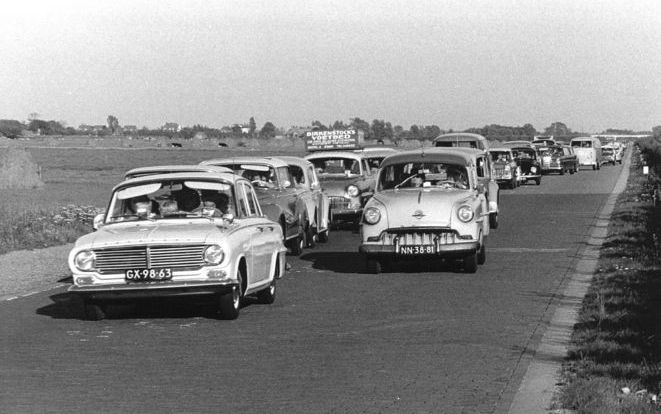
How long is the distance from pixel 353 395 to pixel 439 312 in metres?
4.43

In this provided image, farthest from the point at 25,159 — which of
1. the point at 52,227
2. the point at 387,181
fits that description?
the point at 387,181

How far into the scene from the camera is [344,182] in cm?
2575

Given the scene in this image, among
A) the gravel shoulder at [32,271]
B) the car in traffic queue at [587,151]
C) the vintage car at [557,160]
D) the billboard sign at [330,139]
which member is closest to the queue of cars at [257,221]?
the gravel shoulder at [32,271]

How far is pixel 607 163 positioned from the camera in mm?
90312

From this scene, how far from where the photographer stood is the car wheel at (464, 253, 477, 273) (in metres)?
16.1

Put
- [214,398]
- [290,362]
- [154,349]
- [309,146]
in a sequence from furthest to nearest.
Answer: [309,146] → [154,349] → [290,362] → [214,398]

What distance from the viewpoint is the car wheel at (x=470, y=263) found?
633 inches

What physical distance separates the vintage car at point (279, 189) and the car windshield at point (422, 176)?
2.14 metres

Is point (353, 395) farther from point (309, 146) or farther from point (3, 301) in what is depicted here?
point (309, 146)

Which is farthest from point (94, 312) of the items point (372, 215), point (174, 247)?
point (372, 215)

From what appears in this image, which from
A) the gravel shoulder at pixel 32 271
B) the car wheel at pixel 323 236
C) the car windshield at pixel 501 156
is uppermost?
the gravel shoulder at pixel 32 271

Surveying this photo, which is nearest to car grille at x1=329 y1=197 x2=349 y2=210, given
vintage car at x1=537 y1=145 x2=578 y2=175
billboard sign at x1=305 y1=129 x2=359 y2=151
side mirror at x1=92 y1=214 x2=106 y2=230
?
side mirror at x1=92 y1=214 x2=106 y2=230

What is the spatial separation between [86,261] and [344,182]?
14.5 metres

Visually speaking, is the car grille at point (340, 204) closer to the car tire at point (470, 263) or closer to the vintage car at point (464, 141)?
the car tire at point (470, 263)
